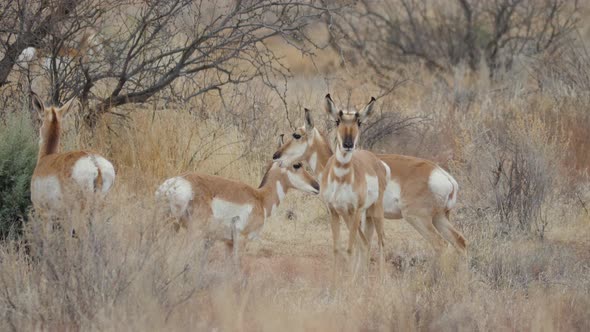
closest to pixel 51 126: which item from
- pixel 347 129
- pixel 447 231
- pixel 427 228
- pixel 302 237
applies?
pixel 347 129

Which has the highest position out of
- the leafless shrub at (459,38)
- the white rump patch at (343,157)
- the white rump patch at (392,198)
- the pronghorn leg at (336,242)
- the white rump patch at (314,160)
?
the leafless shrub at (459,38)

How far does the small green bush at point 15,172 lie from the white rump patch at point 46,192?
63 centimetres

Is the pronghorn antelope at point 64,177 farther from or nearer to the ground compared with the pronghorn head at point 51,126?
nearer to the ground

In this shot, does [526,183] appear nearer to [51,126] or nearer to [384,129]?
[384,129]

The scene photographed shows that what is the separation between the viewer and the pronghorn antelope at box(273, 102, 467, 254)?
10.6 meters

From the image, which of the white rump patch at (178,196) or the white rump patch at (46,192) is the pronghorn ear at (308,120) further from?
the white rump patch at (46,192)

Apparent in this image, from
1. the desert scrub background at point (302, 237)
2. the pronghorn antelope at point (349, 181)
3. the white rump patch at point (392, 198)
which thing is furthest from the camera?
the white rump patch at point (392, 198)

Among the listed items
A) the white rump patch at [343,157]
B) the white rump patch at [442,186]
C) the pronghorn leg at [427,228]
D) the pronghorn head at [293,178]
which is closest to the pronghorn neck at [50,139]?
the pronghorn head at [293,178]

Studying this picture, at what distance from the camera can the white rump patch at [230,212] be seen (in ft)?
32.3

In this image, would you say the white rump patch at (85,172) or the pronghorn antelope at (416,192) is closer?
the white rump patch at (85,172)

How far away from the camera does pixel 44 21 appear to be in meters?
11.7

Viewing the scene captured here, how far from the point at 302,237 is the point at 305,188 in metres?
1.50

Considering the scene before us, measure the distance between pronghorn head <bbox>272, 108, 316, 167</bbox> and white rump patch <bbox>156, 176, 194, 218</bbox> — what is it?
4.37ft

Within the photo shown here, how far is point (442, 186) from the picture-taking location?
34.8 feet
